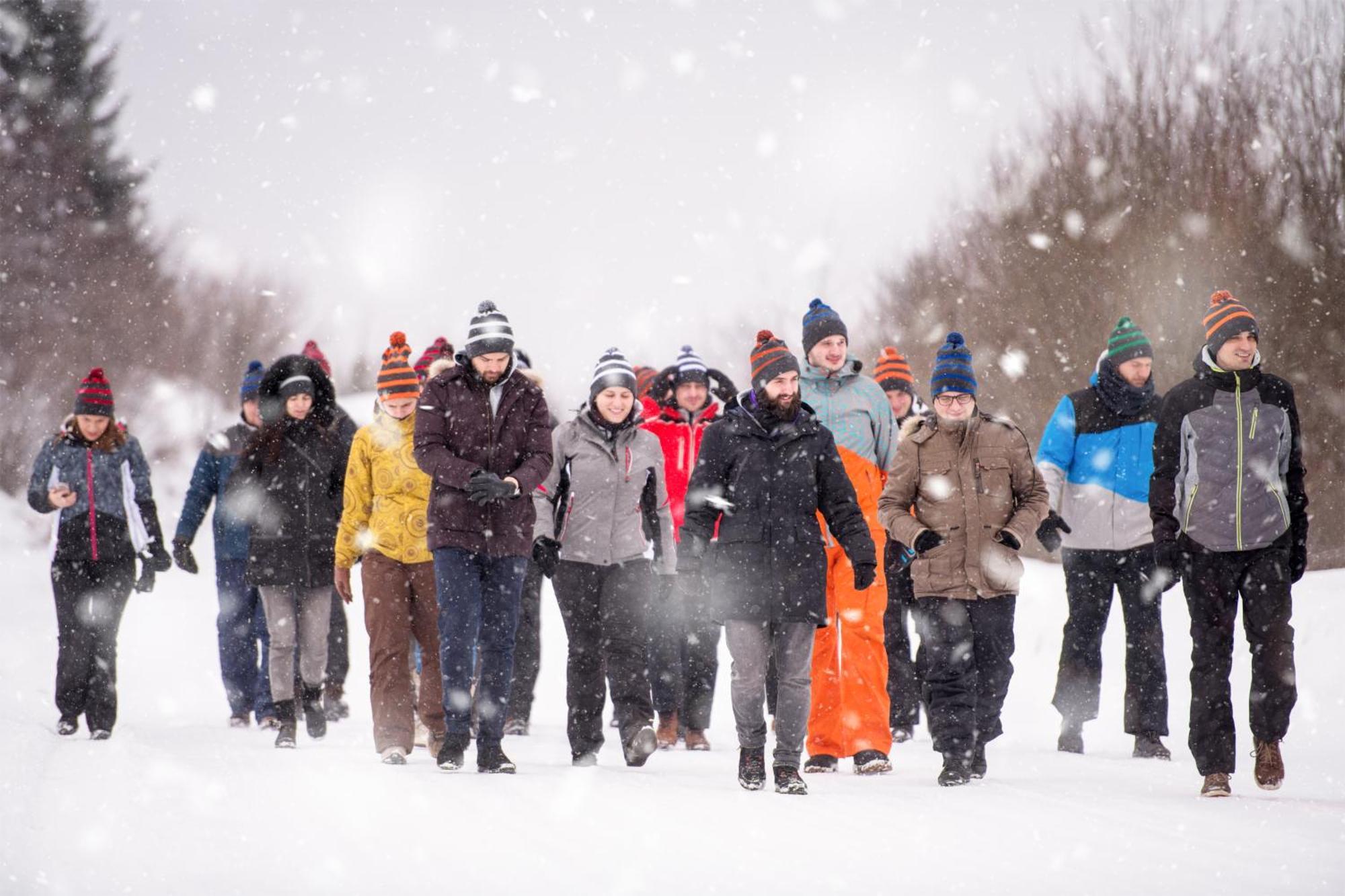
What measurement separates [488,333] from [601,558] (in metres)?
1.35

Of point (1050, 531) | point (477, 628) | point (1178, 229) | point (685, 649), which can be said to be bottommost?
point (685, 649)

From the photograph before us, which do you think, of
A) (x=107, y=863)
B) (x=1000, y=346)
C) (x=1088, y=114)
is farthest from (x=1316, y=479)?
(x=107, y=863)

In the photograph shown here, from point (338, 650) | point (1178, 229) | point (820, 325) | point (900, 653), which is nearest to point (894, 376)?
point (900, 653)

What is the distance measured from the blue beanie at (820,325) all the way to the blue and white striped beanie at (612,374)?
1000 mm

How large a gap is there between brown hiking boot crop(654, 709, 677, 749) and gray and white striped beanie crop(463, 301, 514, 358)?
3.02 m

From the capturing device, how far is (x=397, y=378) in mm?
7797

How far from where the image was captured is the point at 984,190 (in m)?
27.0

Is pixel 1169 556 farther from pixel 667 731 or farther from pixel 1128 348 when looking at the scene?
pixel 667 731

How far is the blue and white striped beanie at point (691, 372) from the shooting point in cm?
910

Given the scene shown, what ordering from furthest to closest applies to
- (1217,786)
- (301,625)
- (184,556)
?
1. (184,556)
2. (301,625)
3. (1217,786)

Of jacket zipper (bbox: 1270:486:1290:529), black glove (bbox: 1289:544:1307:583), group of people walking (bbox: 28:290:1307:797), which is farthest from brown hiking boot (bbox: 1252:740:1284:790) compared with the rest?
jacket zipper (bbox: 1270:486:1290:529)

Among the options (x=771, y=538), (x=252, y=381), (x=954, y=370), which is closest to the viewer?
(x=771, y=538)

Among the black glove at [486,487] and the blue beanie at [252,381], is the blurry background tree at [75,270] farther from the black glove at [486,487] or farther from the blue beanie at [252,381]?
the black glove at [486,487]

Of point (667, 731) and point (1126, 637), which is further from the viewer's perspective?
point (667, 731)
